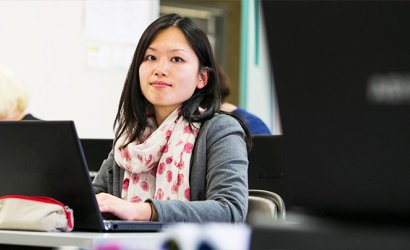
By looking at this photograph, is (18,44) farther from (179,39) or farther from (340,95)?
(340,95)

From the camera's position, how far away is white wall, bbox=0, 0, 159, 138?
13.7 ft

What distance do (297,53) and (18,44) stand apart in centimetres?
361

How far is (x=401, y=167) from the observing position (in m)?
0.70

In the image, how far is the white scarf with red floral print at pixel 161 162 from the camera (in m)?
2.12

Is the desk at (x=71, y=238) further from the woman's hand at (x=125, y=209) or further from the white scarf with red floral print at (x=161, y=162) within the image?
the white scarf with red floral print at (x=161, y=162)

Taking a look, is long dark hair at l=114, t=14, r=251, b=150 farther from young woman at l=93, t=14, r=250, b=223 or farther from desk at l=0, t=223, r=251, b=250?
desk at l=0, t=223, r=251, b=250

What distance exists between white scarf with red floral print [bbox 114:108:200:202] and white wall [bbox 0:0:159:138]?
A: 82.1 inches

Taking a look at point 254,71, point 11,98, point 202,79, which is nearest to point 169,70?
point 202,79

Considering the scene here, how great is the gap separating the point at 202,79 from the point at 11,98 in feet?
4.00

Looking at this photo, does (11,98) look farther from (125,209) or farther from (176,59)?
(125,209)

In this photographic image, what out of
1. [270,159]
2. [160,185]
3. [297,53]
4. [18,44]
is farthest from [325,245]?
[18,44]

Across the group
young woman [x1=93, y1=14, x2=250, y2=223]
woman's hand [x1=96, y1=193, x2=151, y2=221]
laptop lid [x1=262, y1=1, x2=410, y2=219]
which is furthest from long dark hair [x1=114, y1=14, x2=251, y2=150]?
laptop lid [x1=262, y1=1, x2=410, y2=219]

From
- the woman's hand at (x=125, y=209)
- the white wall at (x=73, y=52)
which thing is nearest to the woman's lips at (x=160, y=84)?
the woman's hand at (x=125, y=209)

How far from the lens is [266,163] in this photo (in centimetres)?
235
